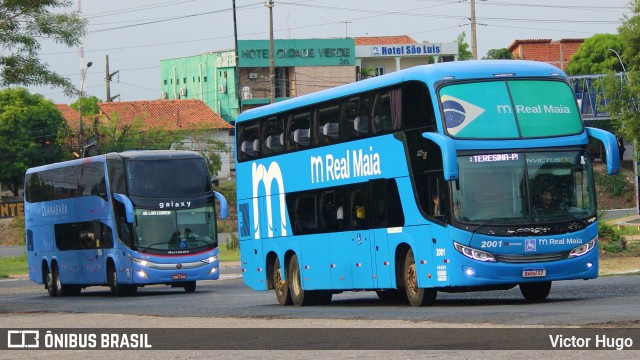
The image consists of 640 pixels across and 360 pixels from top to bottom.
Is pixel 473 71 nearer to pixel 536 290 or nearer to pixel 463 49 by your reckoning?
pixel 536 290

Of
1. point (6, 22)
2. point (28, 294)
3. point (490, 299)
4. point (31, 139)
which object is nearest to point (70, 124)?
point (31, 139)

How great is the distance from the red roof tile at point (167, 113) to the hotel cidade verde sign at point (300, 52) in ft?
18.5

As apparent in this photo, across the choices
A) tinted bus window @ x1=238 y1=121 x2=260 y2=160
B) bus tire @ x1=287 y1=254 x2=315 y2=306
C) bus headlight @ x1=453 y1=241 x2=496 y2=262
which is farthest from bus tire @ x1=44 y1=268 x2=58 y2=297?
bus headlight @ x1=453 y1=241 x2=496 y2=262

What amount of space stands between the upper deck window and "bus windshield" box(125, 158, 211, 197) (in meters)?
17.3

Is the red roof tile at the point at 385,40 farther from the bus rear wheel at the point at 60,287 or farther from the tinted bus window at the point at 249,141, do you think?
the tinted bus window at the point at 249,141

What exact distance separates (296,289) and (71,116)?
339 ft

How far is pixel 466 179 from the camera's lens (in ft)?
68.1

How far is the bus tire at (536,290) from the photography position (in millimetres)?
22516

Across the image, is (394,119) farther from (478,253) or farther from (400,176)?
(478,253)

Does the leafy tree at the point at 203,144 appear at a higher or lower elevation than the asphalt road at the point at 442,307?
higher

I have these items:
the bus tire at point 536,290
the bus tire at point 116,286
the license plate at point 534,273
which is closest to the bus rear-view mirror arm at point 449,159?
the license plate at point 534,273

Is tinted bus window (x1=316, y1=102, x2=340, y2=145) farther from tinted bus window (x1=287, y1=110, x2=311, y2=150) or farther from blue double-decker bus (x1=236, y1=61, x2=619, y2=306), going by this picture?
tinted bus window (x1=287, y1=110, x2=311, y2=150)

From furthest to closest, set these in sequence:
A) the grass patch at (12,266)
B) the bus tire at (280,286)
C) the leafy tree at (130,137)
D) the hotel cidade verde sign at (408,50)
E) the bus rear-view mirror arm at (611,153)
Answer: the hotel cidade verde sign at (408,50)
the leafy tree at (130,137)
the grass patch at (12,266)
the bus tire at (280,286)
the bus rear-view mirror arm at (611,153)

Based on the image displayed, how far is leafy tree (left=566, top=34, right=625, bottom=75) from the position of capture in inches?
4673
